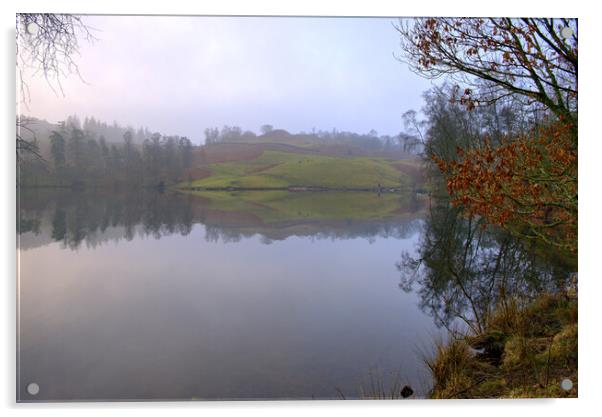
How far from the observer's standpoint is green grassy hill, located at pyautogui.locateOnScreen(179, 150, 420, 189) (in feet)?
11.1

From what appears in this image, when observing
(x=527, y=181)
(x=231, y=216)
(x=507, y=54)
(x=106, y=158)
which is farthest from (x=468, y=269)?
(x=106, y=158)

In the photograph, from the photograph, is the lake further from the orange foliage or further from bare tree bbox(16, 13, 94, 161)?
the orange foliage

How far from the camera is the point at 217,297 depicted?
13.0 ft

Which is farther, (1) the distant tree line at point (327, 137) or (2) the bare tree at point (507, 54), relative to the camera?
(1) the distant tree line at point (327, 137)

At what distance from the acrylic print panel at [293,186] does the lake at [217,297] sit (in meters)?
0.02

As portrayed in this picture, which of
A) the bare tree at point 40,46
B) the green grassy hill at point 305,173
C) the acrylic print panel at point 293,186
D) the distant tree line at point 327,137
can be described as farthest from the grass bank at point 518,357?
the bare tree at point 40,46

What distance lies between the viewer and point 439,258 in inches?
163

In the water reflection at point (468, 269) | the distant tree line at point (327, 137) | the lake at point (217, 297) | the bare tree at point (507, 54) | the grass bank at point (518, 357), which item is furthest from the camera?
the water reflection at point (468, 269)

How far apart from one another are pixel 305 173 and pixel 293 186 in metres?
0.15

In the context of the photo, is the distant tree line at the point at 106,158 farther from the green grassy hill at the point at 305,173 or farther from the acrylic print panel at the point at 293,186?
the green grassy hill at the point at 305,173

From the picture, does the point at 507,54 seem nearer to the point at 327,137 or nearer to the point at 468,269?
the point at 327,137

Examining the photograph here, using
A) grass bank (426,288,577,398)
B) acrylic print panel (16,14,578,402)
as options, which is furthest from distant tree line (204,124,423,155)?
grass bank (426,288,577,398)

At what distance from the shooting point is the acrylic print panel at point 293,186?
2.90 metres

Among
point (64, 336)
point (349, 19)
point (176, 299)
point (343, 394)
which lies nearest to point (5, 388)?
point (64, 336)
